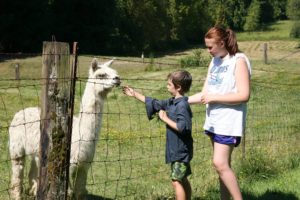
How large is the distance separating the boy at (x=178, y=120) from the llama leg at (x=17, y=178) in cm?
202

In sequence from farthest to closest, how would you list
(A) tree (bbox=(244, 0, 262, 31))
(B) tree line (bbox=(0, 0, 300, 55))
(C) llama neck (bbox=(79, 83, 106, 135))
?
(A) tree (bbox=(244, 0, 262, 31)) < (B) tree line (bbox=(0, 0, 300, 55)) < (C) llama neck (bbox=(79, 83, 106, 135))

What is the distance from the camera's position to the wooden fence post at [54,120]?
422 centimetres

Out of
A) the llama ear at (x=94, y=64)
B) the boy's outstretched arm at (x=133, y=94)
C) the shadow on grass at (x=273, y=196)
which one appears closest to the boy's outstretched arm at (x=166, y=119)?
the boy's outstretched arm at (x=133, y=94)

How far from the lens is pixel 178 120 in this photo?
4.66 m

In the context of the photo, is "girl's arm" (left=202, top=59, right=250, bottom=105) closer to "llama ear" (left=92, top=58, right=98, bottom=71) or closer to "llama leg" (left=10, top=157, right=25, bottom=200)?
"llama ear" (left=92, top=58, right=98, bottom=71)

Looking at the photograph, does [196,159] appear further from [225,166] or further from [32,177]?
[225,166]

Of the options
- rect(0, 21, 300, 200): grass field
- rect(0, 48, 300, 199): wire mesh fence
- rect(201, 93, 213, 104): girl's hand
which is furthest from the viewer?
rect(0, 48, 300, 199): wire mesh fence

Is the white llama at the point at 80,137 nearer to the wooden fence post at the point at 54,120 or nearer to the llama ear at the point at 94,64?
the llama ear at the point at 94,64

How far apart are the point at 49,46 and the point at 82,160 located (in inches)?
71.9

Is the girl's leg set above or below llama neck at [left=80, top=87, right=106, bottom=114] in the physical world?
below

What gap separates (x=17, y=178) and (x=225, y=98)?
9.31 feet

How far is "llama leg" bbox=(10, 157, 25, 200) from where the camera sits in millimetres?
5922

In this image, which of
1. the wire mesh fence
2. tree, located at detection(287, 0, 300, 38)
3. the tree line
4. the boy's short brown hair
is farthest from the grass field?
tree, located at detection(287, 0, 300, 38)

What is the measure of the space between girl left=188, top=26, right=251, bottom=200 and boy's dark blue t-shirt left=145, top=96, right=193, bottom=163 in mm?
195
